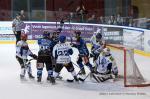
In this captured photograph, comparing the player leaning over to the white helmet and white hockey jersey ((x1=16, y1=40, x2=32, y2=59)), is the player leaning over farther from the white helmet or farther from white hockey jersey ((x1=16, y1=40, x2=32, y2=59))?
white hockey jersey ((x1=16, y1=40, x2=32, y2=59))

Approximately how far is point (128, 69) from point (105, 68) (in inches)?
23.6

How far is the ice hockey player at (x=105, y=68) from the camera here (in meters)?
10.5

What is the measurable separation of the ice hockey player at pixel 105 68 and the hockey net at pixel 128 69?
0.45 feet

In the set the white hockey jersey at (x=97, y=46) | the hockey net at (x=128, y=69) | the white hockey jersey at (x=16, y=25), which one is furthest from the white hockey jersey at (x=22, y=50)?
the white hockey jersey at (x=16, y=25)

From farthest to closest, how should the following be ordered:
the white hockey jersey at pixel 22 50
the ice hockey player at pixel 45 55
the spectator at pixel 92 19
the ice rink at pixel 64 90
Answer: the spectator at pixel 92 19
the white hockey jersey at pixel 22 50
the ice hockey player at pixel 45 55
the ice rink at pixel 64 90

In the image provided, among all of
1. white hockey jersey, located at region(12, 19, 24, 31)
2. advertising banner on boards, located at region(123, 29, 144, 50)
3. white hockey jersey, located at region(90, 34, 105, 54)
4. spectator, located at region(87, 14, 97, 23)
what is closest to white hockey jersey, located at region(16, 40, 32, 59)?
white hockey jersey, located at region(90, 34, 105, 54)

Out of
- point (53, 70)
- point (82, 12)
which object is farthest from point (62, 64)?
point (82, 12)

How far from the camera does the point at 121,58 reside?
10.7 meters

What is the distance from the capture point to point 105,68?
34.7 feet

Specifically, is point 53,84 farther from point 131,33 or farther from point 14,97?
point 131,33

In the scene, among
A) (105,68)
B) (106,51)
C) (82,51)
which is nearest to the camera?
(105,68)

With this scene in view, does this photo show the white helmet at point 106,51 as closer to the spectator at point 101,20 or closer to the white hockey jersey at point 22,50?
the white hockey jersey at point 22,50

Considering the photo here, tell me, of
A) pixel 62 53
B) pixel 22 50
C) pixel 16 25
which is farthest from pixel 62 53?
pixel 16 25

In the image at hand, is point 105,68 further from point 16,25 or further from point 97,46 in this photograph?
point 16,25
